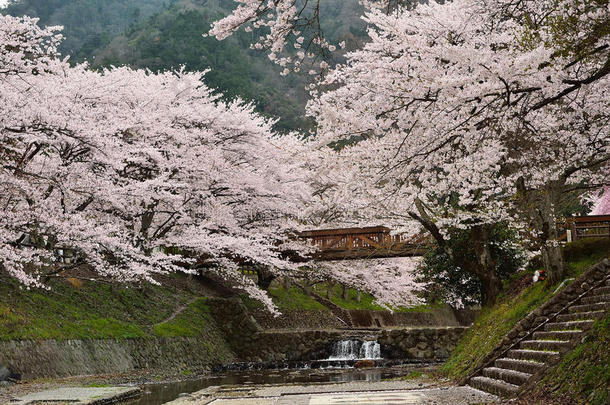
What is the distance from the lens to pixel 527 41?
6.60m

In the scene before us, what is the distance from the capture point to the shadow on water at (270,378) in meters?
13.2

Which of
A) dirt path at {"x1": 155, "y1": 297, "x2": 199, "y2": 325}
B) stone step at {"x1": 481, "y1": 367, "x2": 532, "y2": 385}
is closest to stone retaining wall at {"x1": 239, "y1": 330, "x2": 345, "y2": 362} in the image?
dirt path at {"x1": 155, "y1": 297, "x2": 199, "y2": 325}

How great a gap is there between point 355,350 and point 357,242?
396cm

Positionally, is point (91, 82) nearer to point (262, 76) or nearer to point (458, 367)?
point (458, 367)

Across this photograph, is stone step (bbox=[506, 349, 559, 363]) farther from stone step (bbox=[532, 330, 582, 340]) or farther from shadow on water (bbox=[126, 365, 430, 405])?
shadow on water (bbox=[126, 365, 430, 405])

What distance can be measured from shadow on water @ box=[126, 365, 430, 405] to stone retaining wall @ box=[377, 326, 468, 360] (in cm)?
298

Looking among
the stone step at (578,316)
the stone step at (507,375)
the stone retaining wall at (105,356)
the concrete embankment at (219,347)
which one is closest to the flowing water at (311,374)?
the concrete embankment at (219,347)

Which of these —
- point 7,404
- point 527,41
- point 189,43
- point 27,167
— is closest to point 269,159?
point 27,167

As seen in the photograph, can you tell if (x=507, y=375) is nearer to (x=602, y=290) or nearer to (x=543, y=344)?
(x=543, y=344)

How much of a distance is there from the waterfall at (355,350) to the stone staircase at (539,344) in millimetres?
11575

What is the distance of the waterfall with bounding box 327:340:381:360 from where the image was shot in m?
21.8

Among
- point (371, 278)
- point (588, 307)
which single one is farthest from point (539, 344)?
point (371, 278)

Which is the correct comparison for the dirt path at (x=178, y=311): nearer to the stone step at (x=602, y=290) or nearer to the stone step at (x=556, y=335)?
the stone step at (x=556, y=335)

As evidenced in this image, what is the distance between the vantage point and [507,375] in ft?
29.8
